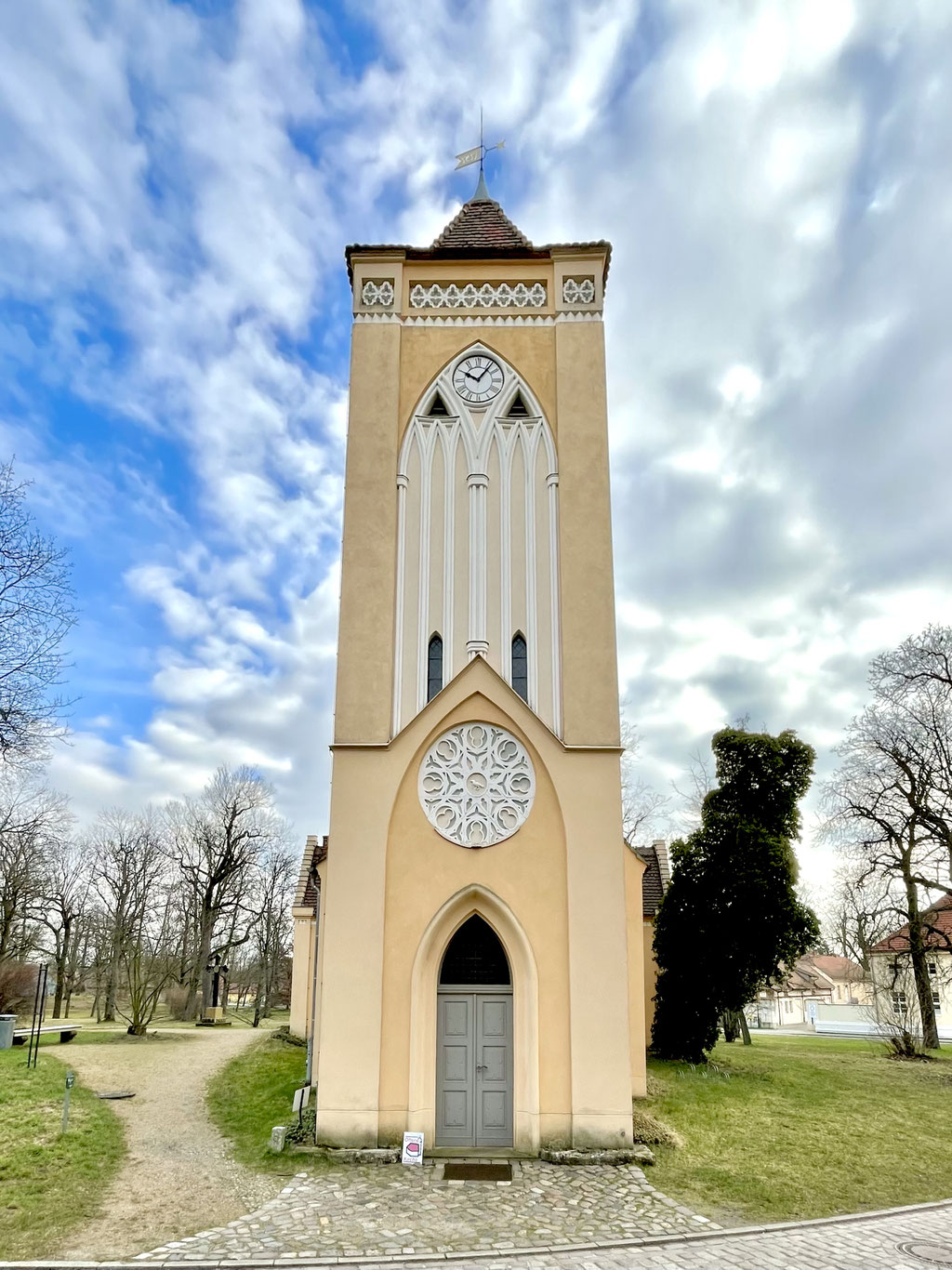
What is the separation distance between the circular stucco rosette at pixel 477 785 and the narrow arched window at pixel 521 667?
765 millimetres

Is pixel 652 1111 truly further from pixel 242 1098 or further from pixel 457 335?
pixel 457 335

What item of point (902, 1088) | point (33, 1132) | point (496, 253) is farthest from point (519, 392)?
point (902, 1088)

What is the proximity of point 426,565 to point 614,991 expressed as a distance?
723 cm

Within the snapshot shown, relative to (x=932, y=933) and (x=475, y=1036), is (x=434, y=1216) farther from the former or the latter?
(x=932, y=933)

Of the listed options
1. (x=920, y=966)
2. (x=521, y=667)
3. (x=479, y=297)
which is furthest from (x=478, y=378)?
(x=920, y=966)

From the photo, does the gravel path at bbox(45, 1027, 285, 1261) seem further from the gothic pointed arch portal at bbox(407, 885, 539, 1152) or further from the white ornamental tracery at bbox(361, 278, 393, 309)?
the white ornamental tracery at bbox(361, 278, 393, 309)

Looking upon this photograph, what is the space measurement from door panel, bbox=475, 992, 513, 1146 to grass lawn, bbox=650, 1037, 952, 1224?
224cm

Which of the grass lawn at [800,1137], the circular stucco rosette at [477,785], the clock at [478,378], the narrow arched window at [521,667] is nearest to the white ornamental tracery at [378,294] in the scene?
the clock at [478,378]

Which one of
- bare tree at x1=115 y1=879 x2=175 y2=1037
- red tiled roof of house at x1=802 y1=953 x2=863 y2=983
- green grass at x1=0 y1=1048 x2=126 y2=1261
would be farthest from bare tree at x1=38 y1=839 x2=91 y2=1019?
red tiled roof of house at x1=802 y1=953 x2=863 y2=983

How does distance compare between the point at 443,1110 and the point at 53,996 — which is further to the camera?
the point at 53,996

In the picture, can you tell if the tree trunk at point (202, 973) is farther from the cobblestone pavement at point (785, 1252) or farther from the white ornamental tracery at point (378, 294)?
the cobblestone pavement at point (785, 1252)

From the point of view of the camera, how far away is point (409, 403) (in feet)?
50.4

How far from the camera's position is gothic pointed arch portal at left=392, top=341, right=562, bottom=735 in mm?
14070

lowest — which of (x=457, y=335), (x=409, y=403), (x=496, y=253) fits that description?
(x=409, y=403)
